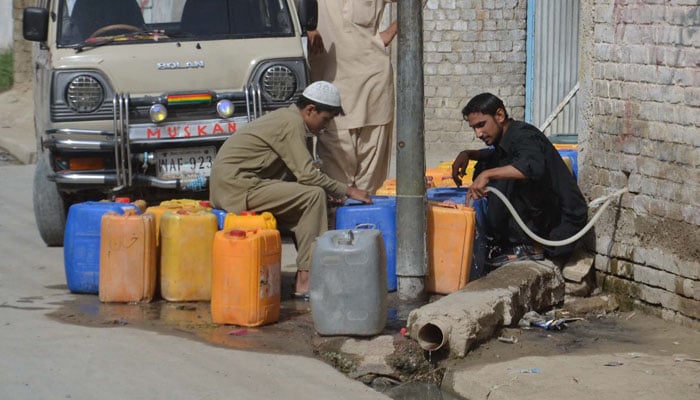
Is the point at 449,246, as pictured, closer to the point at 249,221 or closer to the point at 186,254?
the point at 249,221

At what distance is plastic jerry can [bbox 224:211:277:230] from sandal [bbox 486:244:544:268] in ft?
4.83

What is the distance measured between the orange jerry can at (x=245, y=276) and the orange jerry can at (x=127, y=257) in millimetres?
616

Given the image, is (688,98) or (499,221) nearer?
(688,98)

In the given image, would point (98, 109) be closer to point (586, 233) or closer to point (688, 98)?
point (586, 233)

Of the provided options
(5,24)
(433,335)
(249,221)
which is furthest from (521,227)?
(5,24)

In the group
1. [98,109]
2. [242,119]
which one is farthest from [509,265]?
[98,109]

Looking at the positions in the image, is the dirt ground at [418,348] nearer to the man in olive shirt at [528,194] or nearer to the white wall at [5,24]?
the man in olive shirt at [528,194]

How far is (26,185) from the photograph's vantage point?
1198 centimetres

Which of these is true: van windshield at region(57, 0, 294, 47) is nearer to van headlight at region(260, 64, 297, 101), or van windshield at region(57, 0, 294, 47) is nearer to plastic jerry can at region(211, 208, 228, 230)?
van headlight at region(260, 64, 297, 101)

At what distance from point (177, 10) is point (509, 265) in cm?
401

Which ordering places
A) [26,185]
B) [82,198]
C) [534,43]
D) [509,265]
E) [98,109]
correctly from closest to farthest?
[509,265] < [98,109] < [82,198] < [26,185] < [534,43]

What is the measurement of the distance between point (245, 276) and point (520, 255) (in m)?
1.92

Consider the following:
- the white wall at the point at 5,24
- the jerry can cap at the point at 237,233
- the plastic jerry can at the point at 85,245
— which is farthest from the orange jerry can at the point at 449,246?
the white wall at the point at 5,24

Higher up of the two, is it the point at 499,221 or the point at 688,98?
the point at 688,98
